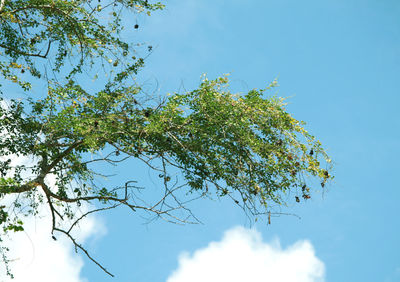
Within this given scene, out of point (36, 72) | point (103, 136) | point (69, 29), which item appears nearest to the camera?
point (103, 136)

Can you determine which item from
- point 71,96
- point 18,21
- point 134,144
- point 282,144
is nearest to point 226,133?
point 282,144

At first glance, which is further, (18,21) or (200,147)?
(18,21)

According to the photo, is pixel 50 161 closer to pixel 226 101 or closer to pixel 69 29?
pixel 69 29

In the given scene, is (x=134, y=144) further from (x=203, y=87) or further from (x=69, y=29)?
(x=69, y=29)

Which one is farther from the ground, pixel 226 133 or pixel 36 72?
pixel 36 72

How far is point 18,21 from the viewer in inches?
333

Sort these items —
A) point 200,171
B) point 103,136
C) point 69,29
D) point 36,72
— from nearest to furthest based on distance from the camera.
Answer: point 103,136
point 200,171
point 69,29
point 36,72

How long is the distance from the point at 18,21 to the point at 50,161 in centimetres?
283

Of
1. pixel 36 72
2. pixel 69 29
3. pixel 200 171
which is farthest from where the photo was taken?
pixel 36 72

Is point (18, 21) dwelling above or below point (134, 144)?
above

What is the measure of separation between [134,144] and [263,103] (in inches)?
92.5

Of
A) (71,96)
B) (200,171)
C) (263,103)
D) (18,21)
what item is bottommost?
(200,171)

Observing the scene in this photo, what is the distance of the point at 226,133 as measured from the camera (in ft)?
24.8

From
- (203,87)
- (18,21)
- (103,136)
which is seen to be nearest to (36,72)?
(18,21)
